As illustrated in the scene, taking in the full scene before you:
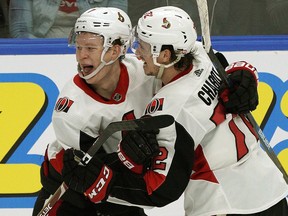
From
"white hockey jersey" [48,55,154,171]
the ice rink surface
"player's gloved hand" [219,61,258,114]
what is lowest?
the ice rink surface

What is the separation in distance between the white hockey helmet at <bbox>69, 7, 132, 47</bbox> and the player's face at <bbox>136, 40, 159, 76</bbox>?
0.12m

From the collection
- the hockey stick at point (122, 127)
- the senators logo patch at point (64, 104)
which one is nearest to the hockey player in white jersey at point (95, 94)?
the senators logo patch at point (64, 104)

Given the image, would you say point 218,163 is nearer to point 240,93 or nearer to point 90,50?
point 240,93

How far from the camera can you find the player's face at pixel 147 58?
7.54 feet

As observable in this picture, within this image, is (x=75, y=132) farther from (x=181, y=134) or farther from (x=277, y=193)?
(x=277, y=193)

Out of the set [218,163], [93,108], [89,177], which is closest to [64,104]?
[93,108]

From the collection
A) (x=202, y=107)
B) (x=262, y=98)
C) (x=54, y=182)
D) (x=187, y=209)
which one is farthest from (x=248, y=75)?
(x=262, y=98)

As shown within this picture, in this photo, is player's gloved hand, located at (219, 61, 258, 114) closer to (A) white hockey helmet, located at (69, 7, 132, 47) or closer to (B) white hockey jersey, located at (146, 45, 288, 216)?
(B) white hockey jersey, located at (146, 45, 288, 216)

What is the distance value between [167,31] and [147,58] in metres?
0.10

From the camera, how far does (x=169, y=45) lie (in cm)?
228

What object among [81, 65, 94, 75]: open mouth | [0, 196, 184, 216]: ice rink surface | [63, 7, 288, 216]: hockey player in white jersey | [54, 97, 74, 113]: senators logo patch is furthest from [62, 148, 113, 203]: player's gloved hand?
[0, 196, 184, 216]: ice rink surface

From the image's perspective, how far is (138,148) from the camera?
2.14 meters

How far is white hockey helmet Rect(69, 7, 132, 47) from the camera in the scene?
2398 mm

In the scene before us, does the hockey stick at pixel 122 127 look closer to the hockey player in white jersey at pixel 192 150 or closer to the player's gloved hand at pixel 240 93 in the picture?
the hockey player in white jersey at pixel 192 150
